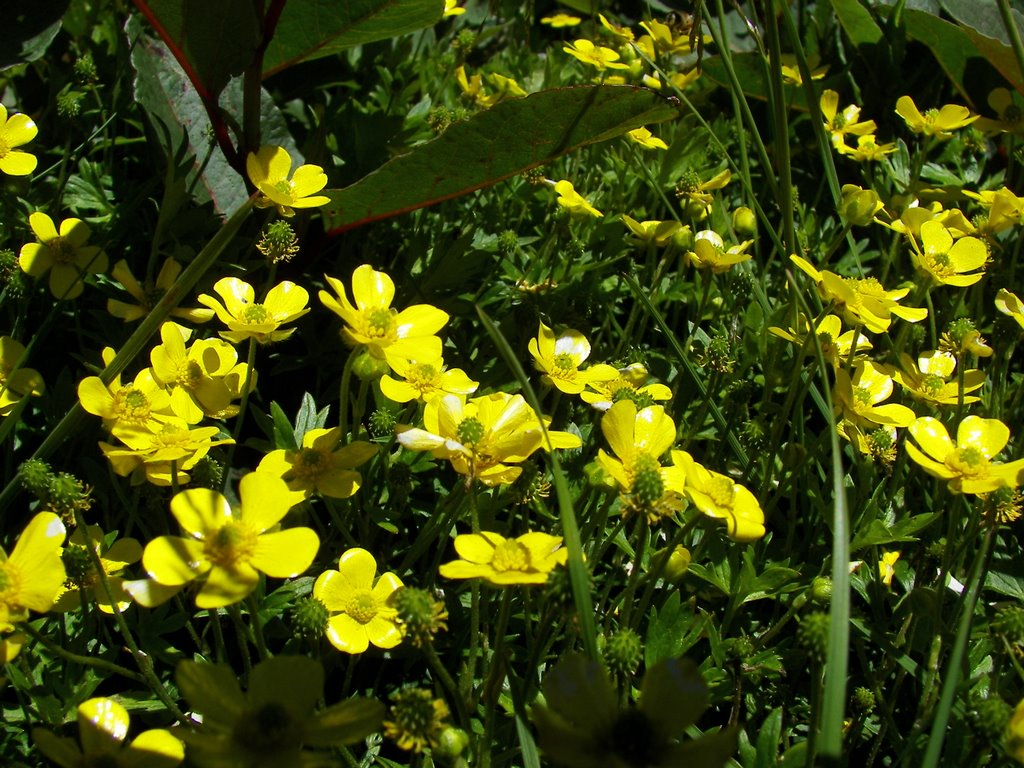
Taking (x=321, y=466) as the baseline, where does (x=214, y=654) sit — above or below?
below

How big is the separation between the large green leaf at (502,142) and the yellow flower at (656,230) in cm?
22

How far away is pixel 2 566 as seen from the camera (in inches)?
45.9

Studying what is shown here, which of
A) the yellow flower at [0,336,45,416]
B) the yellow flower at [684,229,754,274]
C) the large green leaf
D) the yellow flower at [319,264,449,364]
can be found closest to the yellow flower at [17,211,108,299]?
the yellow flower at [0,336,45,416]

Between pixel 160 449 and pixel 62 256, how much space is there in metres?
0.68

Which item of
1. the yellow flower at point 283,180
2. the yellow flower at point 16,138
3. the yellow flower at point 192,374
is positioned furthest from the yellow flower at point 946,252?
the yellow flower at point 16,138

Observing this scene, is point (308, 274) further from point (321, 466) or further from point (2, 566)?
point (2, 566)

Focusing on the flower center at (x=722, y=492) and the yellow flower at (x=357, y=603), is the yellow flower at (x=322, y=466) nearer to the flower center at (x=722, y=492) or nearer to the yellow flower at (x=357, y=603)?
the yellow flower at (x=357, y=603)

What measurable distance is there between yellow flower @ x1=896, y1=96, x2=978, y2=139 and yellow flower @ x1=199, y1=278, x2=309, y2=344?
1659 mm

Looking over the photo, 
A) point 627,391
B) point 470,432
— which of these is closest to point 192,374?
point 470,432

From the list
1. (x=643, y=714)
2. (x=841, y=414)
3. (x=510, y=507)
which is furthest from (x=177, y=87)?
(x=643, y=714)

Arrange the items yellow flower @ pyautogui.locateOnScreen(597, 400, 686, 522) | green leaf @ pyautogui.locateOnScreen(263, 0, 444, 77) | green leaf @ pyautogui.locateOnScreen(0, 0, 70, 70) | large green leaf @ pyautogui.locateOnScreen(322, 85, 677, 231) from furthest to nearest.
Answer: green leaf @ pyautogui.locateOnScreen(0, 0, 70, 70) → green leaf @ pyautogui.locateOnScreen(263, 0, 444, 77) → large green leaf @ pyautogui.locateOnScreen(322, 85, 677, 231) → yellow flower @ pyautogui.locateOnScreen(597, 400, 686, 522)

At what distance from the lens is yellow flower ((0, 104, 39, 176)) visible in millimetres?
1890

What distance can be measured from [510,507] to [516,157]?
28.6 inches

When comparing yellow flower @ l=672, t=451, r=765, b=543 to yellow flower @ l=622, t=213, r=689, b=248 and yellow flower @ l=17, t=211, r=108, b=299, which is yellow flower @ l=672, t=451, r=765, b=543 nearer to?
yellow flower @ l=622, t=213, r=689, b=248
